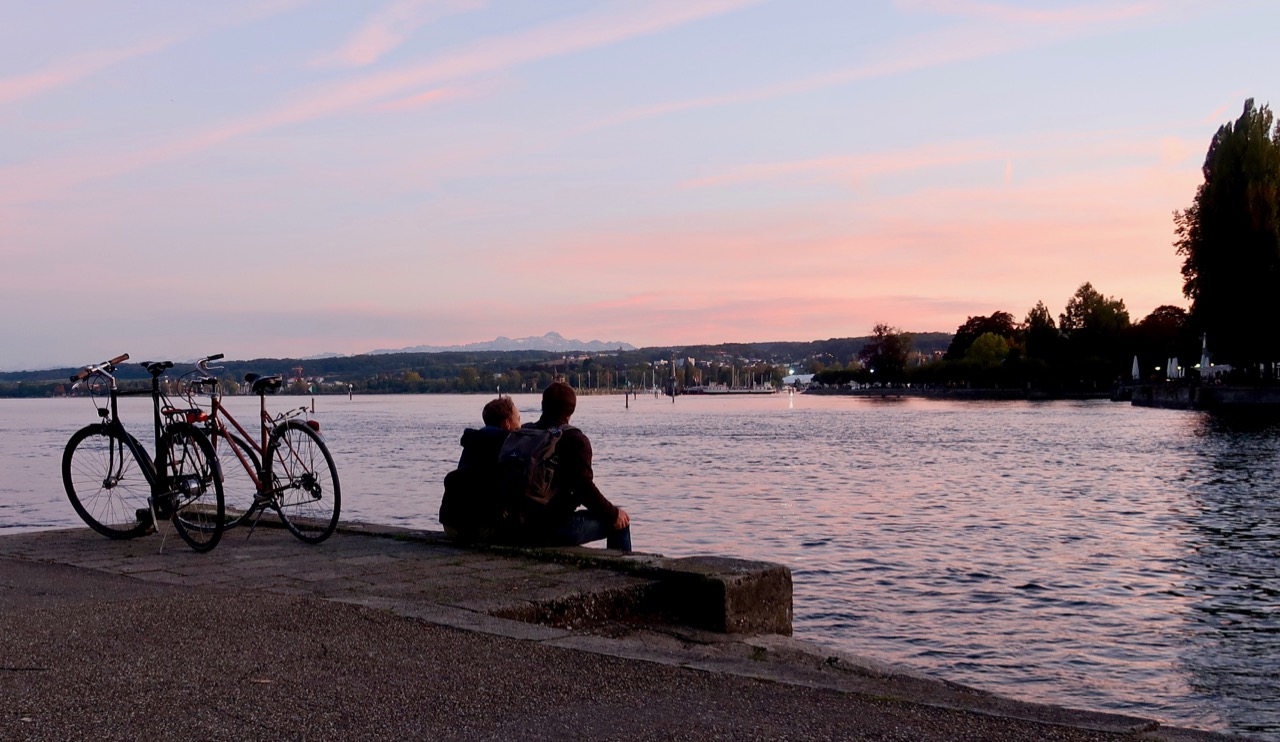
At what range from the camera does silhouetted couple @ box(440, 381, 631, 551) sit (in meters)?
8.89

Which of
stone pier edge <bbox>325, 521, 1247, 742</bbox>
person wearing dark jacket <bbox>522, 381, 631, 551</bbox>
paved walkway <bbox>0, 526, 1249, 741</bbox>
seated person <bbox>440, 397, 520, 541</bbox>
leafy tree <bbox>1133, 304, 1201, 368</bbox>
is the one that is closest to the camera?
paved walkway <bbox>0, 526, 1249, 741</bbox>

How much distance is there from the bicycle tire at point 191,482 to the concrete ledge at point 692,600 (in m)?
3.69

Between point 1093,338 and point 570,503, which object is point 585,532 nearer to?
point 570,503

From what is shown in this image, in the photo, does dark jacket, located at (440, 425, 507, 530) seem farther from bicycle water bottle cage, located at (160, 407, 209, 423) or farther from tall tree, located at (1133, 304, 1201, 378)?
tall tree, located at (1133, 304, 1201, 378)

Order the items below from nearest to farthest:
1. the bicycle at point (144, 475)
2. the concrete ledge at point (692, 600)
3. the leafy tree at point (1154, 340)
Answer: the concrete ledge at point (692, 600)
the bicycle at point (144, 475)
the leafy tree at point (1154, 340)

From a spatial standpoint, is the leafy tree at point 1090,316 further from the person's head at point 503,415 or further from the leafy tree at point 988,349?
the person's head at point 503,415

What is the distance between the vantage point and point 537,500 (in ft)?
29.3

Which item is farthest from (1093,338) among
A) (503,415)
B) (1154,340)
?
(503,415)

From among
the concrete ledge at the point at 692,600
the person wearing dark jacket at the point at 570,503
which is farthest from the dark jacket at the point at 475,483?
the concrete ledge at the point at 692,600

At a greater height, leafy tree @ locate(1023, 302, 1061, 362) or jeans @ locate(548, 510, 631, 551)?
leafy tree @ locate(1023, 302, 1061, 362)

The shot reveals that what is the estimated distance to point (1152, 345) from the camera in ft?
510

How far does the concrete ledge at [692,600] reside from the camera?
7148mm

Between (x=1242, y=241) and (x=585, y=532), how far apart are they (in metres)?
70.9

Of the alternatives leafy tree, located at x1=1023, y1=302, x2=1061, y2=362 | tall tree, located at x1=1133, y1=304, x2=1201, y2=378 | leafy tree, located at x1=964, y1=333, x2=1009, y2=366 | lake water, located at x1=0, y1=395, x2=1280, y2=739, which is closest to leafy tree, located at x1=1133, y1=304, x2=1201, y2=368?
tall tree, located at x1=1133, y1=304, x2=1201, y2=378
